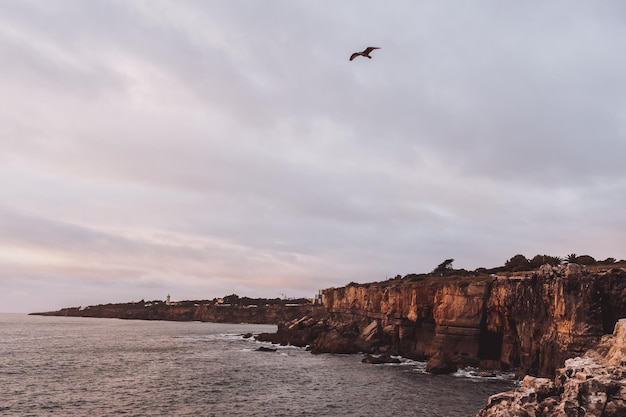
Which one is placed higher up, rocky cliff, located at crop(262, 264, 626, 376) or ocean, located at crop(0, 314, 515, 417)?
rocky cliff, located at crop(262, 264, 626, 376)

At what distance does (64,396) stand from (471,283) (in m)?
45.1

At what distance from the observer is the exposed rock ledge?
18359mm

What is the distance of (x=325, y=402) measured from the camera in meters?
37.8

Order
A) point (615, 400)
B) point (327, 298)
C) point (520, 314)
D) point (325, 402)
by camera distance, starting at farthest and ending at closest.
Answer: point (327, 298)
point (520, 314)
point (325, 402)
point (615, 400)

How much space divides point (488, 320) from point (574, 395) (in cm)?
3886

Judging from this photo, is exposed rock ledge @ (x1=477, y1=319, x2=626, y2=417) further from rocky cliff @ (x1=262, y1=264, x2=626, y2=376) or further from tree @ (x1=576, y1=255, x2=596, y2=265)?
tree @ (x1=576, y1=255, x2=596, y2=265)

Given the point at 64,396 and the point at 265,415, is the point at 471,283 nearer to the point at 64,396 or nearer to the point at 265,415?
the point at 265,415

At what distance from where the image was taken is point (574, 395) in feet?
63.1

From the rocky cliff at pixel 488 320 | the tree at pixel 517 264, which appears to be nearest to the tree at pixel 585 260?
the tree at pixel 517 264

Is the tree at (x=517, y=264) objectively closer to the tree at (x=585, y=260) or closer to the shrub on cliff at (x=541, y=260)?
the shrub on cliff at (x=541, y=260)

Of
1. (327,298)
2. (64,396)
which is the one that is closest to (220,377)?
(64,396)

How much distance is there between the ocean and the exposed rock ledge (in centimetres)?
1305

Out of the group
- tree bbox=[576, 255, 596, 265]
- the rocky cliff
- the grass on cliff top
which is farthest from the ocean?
tree bbox=[576, 255, 596, 265]

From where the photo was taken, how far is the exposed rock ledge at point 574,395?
18.4 meters
